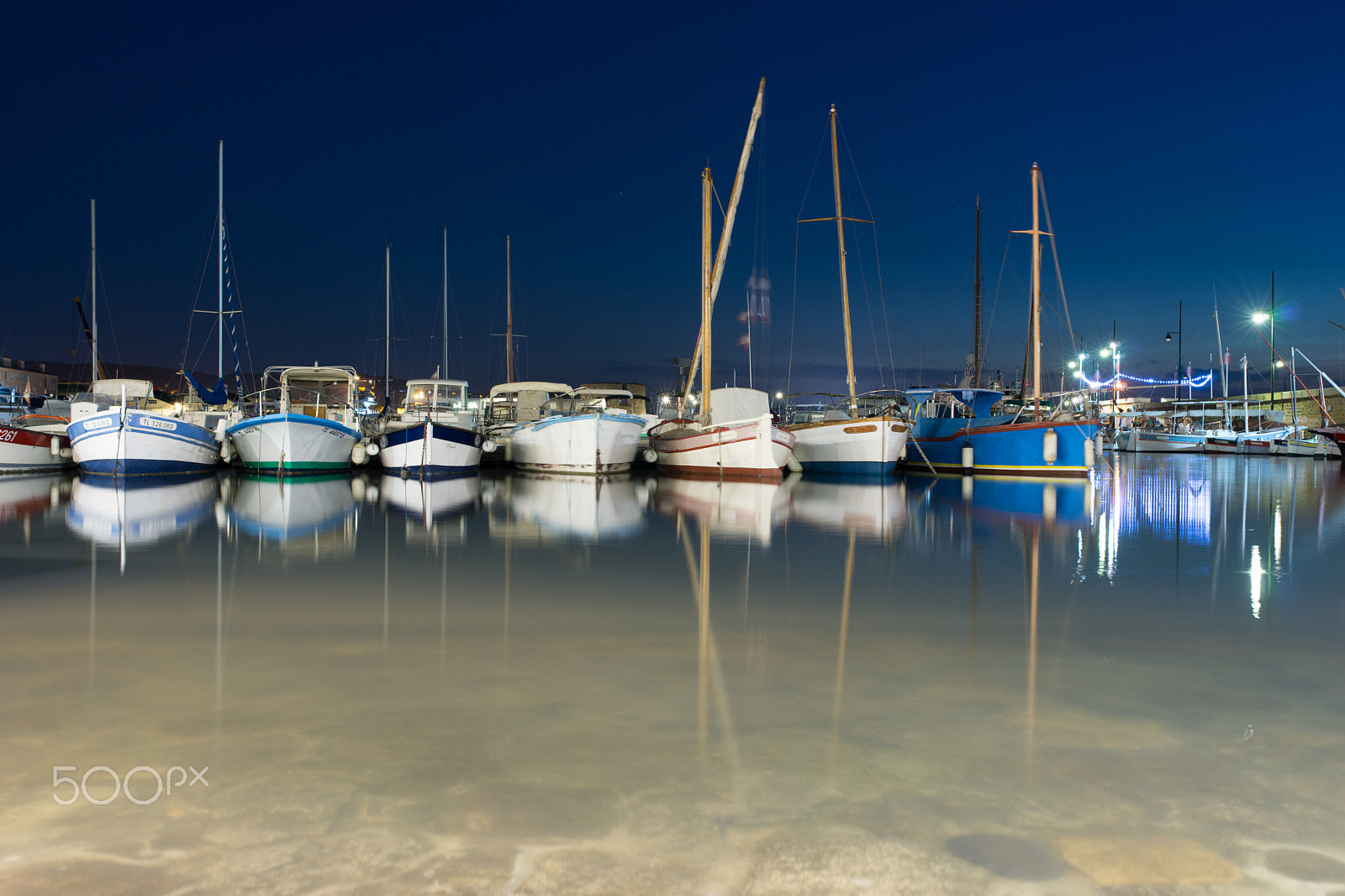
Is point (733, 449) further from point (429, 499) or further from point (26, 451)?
point (26, 451)

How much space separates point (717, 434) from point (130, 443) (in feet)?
48.9

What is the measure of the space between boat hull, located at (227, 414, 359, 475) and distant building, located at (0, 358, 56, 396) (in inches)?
2176

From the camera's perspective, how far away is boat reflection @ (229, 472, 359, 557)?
10195mm

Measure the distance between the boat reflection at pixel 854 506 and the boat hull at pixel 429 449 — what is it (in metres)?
9.67

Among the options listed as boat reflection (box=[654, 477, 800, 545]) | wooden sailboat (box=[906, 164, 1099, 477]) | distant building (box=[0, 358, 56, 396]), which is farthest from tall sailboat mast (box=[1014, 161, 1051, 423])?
distant building (box=[0, 358, 56, 396])

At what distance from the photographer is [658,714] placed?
13.1 feet

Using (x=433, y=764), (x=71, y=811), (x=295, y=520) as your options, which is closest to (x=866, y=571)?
(x=433, y=764)

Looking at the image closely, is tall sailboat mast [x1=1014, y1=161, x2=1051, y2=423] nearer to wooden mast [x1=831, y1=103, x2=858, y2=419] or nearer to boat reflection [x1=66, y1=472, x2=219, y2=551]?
wooden mast [x1=831, y1=103, x2=858, y2=419]

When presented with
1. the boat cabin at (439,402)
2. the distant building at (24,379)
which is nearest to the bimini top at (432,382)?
the boat cabin at (439,402)

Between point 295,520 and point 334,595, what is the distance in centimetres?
614

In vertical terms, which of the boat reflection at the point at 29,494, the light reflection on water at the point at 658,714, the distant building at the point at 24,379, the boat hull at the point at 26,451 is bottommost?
the light reflection on water at the point at 658,714

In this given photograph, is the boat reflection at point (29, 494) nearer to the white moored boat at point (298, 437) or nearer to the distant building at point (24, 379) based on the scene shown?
the white moored boat at point (298, 437)

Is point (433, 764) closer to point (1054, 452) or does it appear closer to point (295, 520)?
point (295, 520)

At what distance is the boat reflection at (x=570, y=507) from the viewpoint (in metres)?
11.5
